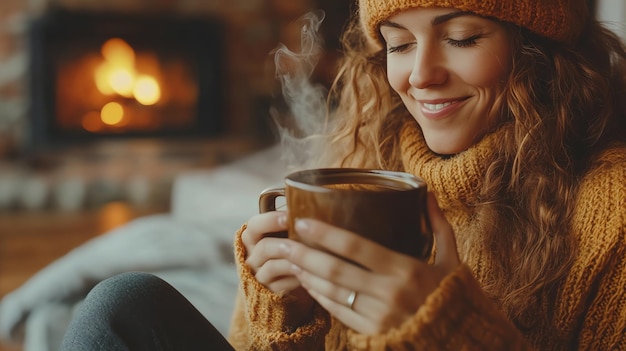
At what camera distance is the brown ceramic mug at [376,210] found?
1.90 ft

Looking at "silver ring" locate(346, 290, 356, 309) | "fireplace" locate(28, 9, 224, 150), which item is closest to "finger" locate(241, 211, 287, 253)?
"silver ring" locate(346, 290, 356, 309)

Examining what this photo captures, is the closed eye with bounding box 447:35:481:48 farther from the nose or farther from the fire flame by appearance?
the fire flame

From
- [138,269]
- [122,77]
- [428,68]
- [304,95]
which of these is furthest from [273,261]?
[122,77]

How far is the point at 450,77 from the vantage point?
2.90 ft

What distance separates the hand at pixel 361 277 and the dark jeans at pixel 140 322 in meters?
0.26

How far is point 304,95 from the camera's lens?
1.30 meters

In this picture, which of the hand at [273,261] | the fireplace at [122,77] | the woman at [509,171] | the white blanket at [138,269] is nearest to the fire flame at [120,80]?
the fireplace at [122,77]

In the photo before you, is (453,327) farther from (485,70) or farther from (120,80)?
(120,80)

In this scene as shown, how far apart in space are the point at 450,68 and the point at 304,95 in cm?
47

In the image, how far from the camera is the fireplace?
11.1 ft

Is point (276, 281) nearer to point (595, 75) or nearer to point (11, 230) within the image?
point (595, 75)

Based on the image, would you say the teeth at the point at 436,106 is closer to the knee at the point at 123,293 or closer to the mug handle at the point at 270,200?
the mug handle at the point at 270,200

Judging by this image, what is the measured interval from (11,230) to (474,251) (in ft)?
8.95

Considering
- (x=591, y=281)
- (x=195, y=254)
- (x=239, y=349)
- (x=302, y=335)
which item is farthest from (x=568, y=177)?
(x=195, y=254)
